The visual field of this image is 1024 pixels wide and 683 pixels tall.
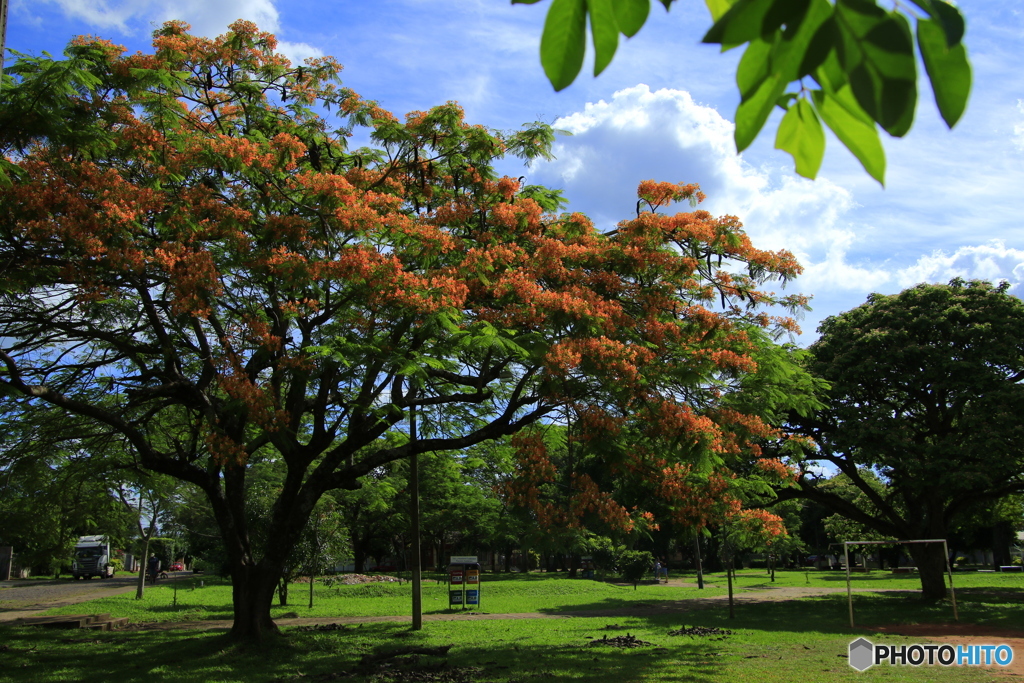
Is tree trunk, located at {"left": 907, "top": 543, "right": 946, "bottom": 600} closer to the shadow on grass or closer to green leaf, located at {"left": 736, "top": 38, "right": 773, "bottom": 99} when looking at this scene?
the shadow on grass

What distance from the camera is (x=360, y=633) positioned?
15.5 m

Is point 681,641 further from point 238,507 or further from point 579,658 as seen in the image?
point 238,507

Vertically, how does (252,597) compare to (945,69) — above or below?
below

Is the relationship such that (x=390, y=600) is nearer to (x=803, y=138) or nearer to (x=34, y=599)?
(x=34, y=599)

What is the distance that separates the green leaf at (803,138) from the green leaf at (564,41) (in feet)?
1.26

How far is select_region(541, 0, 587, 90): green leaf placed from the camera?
1.31m

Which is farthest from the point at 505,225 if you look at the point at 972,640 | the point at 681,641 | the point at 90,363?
the point at 972,640

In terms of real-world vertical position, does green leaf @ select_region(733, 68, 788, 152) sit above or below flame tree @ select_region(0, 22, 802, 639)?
below

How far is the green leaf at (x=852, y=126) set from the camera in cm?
118

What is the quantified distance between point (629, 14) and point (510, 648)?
13.3 metres

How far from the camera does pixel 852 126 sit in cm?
122

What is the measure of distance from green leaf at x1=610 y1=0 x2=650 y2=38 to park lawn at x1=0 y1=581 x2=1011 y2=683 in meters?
9.61

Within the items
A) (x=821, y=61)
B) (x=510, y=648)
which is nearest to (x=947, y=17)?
(x=821, y=61)

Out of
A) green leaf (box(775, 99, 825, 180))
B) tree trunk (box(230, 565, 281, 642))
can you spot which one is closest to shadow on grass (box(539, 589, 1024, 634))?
tree trunk (box(230, 565, 281, 642))
